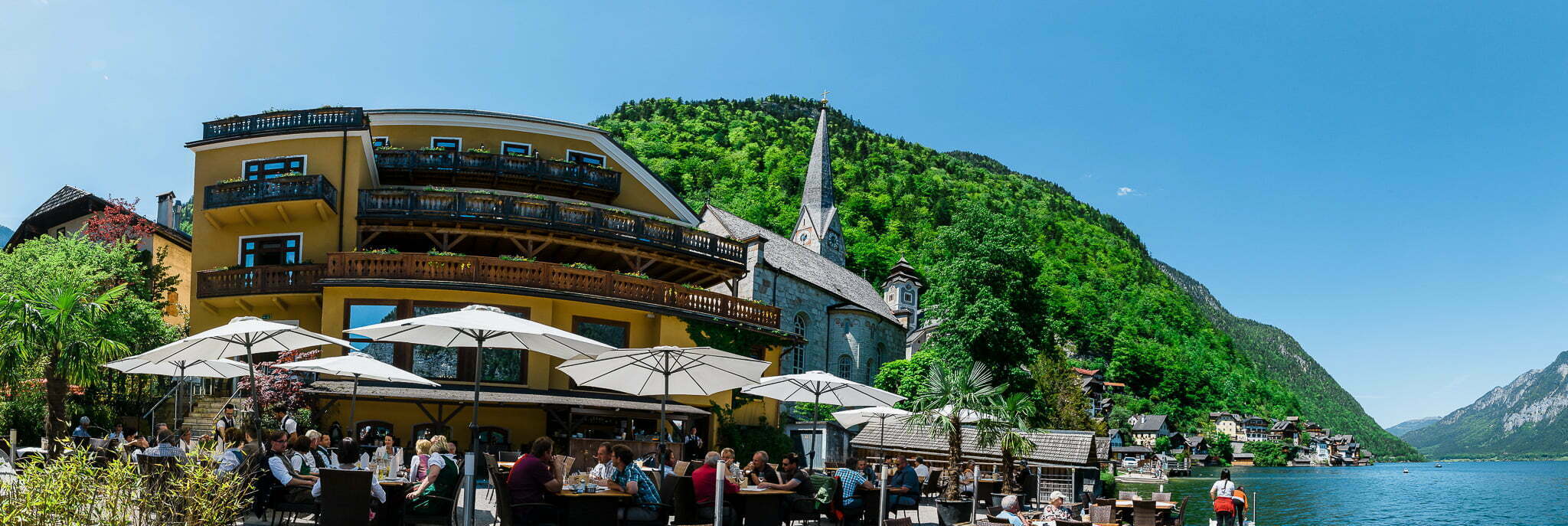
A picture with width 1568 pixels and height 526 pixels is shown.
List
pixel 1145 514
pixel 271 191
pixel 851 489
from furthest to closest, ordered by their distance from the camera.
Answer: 1. pixel 271 191
2. pixel 1145 514
3. pixel 851 489

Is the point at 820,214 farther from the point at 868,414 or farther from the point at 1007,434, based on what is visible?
the point at 868,414

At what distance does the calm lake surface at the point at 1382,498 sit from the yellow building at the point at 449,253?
808 inches

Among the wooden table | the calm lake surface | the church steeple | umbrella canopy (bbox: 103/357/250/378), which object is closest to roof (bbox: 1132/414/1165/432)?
the calm lake surface

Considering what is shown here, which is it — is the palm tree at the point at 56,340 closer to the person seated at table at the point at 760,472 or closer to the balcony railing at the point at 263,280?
the balcony railing at the point at 263,280

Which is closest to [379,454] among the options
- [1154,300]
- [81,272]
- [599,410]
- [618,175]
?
[599,410]

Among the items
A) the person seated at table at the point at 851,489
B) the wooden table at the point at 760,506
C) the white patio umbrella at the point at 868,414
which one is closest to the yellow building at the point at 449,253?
the white patio umbrella at the point at 868,414

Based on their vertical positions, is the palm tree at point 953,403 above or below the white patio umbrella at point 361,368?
below

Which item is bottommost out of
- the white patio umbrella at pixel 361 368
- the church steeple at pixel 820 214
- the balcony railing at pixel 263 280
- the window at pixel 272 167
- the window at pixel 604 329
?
the white patio umbrella at pixel 361 368

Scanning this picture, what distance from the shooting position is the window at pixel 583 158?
34.5m

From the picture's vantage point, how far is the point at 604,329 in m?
29.7

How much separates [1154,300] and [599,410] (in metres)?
97.7

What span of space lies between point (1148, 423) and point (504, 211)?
3902 inches

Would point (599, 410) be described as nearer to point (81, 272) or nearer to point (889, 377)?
point (81, 272)

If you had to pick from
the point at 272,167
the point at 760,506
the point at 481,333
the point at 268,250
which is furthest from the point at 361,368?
the point at 272,167
